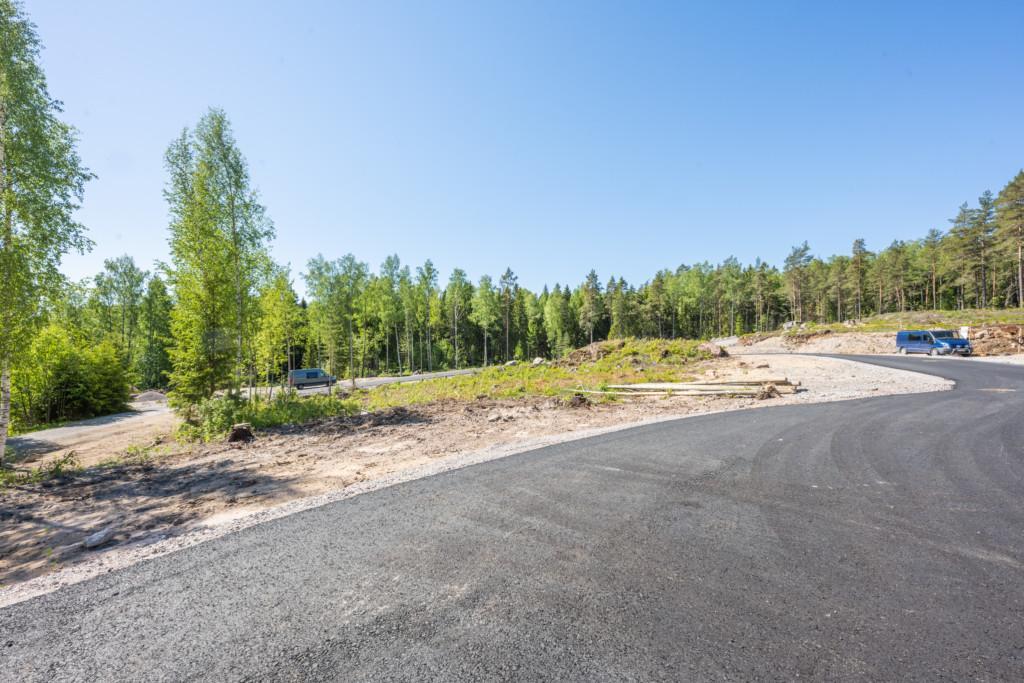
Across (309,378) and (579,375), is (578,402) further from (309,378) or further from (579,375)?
(309,378)

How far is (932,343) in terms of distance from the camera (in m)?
28.9

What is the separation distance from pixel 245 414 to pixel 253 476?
7615mm

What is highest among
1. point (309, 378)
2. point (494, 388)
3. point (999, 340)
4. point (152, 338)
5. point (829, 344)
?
point (152, 338)

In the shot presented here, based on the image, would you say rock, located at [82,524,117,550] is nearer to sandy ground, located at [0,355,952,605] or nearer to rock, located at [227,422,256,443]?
sandy ground, located at [0,355,952,605]

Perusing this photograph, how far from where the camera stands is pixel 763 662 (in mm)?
2104

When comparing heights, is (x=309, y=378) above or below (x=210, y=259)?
below

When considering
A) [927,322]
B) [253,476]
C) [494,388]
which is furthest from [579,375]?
[927,322]

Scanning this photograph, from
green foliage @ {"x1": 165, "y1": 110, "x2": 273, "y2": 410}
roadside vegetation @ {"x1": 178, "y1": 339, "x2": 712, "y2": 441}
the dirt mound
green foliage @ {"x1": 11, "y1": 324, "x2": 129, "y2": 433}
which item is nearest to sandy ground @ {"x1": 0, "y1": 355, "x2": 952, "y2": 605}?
roadside vegetation @ {"x1": 178, "y1": 339, "x2": 712, "y2": 441}

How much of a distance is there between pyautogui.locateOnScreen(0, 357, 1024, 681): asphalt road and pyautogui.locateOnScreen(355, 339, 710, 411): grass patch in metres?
11.3

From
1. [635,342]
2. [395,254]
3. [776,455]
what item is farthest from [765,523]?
[395,254]

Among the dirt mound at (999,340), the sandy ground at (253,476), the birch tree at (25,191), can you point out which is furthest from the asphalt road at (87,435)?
the dirt mound at (999,340)

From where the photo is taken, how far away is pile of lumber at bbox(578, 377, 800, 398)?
45.8 ft

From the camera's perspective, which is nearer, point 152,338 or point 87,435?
point 87,435

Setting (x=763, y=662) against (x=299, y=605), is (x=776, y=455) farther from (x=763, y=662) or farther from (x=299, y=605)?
(x=299, y=605)
